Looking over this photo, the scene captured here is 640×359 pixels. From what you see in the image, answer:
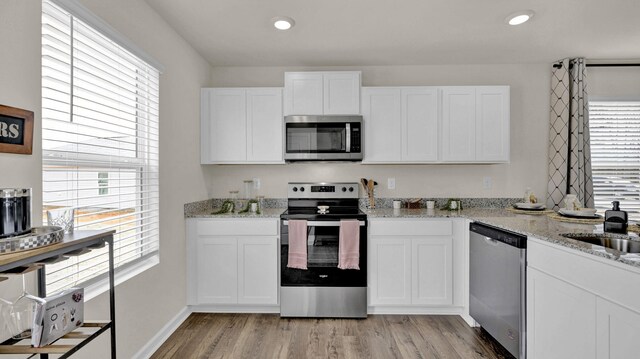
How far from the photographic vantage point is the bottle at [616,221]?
1.91 metres

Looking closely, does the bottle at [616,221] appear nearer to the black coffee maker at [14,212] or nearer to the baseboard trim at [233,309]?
the baseboard trim at [233,309]

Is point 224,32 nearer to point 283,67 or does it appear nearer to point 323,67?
point 283,67

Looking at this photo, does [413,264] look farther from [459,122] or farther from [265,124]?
[265,124]

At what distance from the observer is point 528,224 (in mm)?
2301

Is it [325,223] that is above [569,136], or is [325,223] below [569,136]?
below

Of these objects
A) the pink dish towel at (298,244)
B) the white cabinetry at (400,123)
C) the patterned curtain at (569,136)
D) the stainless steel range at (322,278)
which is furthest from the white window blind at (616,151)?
the pink dish towel at (298,244)

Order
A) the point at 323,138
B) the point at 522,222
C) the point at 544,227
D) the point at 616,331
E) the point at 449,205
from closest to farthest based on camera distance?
the point at 616,331 → the point at 544,227 → the point at 522,222 → the point at 323,138 → the point at 449,205

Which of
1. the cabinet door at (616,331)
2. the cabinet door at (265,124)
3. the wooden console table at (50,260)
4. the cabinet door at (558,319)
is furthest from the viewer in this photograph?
the cabinet door at (265,124)

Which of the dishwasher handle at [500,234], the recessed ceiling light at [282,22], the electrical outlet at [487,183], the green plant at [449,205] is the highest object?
the recessed ceiling light at [282,22]

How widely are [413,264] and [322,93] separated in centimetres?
180

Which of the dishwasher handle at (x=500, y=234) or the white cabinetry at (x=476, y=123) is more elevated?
the white cabinetry at (x=476, y=123)

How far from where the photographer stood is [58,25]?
1487 millimetres

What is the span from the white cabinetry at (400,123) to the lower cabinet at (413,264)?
69 cm

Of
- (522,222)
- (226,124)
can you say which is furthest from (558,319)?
(226,124)
